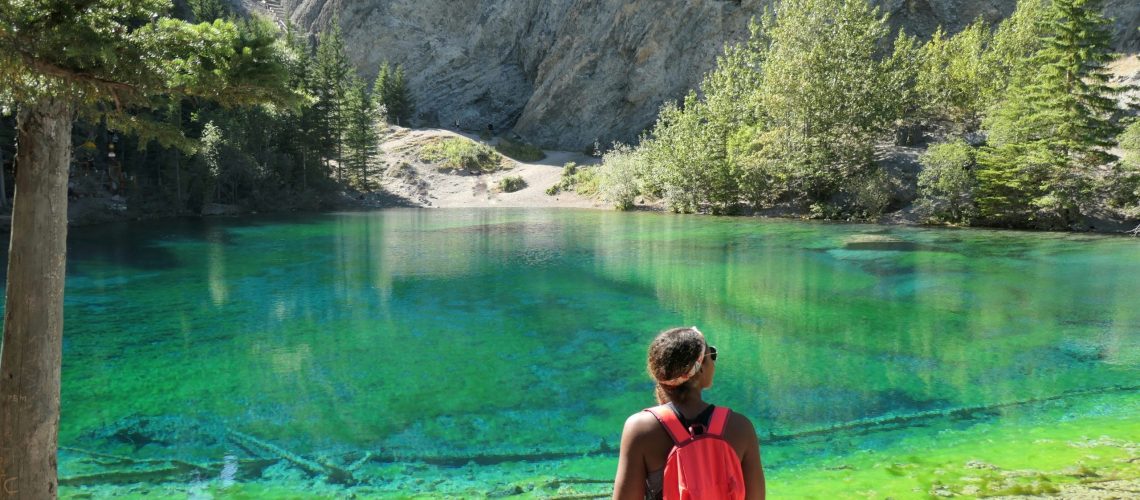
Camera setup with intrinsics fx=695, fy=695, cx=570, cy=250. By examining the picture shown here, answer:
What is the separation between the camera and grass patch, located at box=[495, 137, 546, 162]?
7134cm

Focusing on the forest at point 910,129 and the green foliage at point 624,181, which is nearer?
the forest at point 910,129

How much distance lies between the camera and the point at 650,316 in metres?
15.3

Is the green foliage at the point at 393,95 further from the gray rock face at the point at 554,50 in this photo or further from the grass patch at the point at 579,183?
the grass patch at the point at 579,183

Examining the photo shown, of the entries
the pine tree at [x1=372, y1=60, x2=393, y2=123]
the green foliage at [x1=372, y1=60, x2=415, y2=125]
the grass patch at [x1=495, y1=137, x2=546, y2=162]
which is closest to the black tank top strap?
the grass patch at [x1=495, y1=137, x2=546, y2=162]

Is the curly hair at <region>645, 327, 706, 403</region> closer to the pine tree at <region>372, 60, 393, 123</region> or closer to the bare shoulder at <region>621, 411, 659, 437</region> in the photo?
the bare shoulder at <region>621, 411, 659, 437</region>

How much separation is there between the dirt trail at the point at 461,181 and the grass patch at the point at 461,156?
83 centimetres

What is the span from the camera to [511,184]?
63250 millimetres

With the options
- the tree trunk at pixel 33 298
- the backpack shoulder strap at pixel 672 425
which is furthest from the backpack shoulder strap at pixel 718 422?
the tree trunk at pixel 33 298

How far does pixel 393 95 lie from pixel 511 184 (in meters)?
23.6

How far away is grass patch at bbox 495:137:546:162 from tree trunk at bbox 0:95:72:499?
6710 centimetres

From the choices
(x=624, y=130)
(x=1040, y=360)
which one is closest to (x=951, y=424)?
(x=1040, y=360)

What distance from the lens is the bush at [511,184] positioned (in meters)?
63.0

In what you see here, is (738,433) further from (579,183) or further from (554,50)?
(554,50)

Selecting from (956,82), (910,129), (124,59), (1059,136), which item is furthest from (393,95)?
(124,59)
